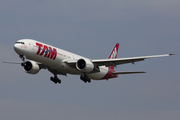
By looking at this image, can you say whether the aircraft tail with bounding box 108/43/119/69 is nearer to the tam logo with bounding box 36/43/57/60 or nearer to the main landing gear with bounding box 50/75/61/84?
the main landing gear with bounding box 50/75/61/84

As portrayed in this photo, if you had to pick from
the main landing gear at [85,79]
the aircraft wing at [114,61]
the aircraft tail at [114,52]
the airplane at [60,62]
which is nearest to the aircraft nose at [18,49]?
the airplane at [60,62]

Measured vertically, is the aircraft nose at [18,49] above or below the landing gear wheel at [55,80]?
above

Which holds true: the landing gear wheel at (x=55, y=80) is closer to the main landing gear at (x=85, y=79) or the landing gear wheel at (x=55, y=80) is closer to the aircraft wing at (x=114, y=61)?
the main landing gear at (x=85, y=79)

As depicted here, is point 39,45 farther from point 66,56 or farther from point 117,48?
point 117,48

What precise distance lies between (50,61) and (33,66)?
389 cm

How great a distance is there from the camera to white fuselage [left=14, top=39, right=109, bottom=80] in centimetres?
3550

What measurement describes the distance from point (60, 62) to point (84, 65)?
3026 mm

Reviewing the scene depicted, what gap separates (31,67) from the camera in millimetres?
40688

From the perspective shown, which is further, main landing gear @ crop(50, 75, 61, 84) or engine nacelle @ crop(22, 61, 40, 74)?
main landing gear @ crop(50, 75, 61, 84)

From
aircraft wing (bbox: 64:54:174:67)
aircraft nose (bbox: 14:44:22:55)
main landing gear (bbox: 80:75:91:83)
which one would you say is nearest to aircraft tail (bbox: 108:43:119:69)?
main landing gear (bbox: 80:75:91:83)

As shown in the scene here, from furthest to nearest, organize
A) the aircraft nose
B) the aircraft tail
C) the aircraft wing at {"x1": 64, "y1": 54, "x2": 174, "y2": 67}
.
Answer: the aircraft tail, the aircraft wing at {"x1": 64, "y1": 54, "x2": 174, "y2": 67}, the aircraft nose

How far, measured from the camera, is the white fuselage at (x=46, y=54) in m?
35.5

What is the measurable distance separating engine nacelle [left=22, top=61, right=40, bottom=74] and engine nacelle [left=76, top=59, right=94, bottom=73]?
18.0 ft

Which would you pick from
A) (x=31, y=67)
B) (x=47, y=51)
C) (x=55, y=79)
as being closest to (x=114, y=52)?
(x=55, y=79)
